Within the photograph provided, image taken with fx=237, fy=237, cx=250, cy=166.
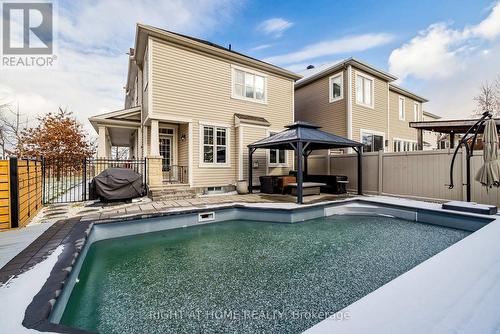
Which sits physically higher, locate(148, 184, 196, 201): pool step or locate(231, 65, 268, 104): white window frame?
locate(231, 65, 268, 104): white window frame

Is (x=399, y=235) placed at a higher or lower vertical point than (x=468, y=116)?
lower

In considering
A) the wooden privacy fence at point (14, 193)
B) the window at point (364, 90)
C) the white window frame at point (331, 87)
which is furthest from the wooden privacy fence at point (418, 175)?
the wooden privacy fence at point (14, 193)

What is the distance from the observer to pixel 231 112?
1056 centimetres

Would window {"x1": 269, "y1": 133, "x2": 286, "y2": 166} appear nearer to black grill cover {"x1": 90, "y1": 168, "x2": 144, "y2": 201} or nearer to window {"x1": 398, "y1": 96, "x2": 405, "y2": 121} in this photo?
black grill cover {"x1": 90, "y1": 168, "x2": 144, "y2": 201}

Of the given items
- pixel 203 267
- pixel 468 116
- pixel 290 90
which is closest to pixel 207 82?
pixel 290 90

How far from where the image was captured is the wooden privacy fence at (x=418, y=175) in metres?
6.99

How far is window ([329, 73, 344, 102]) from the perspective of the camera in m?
12.4

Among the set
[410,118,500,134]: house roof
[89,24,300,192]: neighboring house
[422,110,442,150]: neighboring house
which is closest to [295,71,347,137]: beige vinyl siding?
[89,24,300,192]: neighboring house

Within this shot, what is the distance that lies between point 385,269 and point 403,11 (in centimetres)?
1257

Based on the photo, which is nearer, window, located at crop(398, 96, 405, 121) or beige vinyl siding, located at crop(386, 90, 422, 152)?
beige vinyl siding, located at crop(386, 90, 422, 152)

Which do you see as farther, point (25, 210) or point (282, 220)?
point (282, 220)

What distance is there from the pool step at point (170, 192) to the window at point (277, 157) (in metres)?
4.31

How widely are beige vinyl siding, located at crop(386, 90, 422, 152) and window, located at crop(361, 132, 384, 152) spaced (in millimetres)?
1171

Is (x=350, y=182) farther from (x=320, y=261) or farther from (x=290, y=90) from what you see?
(x=320, y=261)
